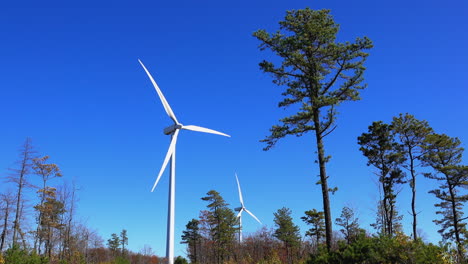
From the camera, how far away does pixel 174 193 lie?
2433 centimetres

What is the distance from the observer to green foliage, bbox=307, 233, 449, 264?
30.8ft

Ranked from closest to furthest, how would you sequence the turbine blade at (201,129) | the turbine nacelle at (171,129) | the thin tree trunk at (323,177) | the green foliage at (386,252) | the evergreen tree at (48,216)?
the green foliage at (386,252), the thin tree trunk at (323,177), the turbine nacelle at (171,129), the turbine blade at (201,129), the evergreen tree at (48,216)

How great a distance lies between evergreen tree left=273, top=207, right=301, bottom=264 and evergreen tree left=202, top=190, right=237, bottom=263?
7010 mm

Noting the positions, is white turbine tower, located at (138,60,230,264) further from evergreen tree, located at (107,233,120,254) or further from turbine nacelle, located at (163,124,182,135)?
evergreen tree, located at (107,233,120,254)

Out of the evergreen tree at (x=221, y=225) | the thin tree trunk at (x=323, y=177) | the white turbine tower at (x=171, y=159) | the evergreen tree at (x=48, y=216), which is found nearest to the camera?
the thin tree trunk at (x=323, y=177)

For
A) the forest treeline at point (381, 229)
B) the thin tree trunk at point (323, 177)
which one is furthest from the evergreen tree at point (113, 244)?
the thin tree trunk at point (323, 177)

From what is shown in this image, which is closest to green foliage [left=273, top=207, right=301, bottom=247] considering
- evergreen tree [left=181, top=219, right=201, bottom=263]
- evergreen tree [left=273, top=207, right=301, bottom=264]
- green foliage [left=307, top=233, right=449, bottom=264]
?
evergreen tree [left=273, top=207, right=301, bottom=264]

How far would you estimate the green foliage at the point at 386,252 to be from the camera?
9.40m

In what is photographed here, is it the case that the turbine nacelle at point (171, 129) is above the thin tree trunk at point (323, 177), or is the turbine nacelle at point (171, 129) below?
above

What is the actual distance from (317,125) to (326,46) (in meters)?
3.78

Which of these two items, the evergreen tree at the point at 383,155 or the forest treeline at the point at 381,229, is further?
the evergreen tree at the point at 383,155

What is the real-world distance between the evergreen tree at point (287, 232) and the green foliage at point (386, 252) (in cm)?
3680

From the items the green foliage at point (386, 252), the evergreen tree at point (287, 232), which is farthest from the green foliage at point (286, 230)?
the green foliage at point (386, 252)

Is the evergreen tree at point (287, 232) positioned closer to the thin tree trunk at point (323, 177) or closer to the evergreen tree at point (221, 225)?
the evergreen tree at point (221, 225)
